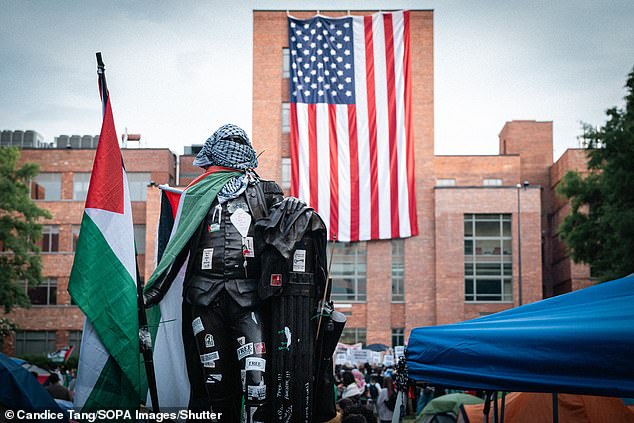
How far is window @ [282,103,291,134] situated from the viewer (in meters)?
57.8

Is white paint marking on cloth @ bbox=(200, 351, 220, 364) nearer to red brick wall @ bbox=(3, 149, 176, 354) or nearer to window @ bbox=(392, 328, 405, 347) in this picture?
window @ bbox=(392, 328, 405, 347)

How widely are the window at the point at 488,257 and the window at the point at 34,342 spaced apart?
97.0ft

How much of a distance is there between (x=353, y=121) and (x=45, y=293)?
87.4 ft

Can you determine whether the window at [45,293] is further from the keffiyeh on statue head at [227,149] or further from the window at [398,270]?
the keffiyeh on statue head at [227,149]

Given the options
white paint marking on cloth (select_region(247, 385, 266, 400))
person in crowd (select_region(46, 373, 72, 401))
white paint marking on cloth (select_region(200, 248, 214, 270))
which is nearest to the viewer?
white paint marking on cloth (select_region(247, 385, 266, 400))

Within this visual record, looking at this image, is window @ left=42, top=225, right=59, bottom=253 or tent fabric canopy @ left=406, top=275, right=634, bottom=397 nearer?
tent fabric canopy @ left=406, top=275, right=634, bottom=397

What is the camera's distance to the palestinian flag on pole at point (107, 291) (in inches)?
227

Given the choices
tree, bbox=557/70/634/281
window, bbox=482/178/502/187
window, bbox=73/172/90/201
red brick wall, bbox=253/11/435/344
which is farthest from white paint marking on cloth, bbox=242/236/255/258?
window, bbox=482/178/502/187

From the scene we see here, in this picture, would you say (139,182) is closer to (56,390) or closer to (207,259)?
(56,390)

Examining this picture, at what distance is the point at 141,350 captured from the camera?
6004 mm

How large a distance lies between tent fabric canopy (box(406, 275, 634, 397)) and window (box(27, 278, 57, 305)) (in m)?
57.8

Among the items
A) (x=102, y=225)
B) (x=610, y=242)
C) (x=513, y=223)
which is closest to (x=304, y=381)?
(x=102, y=225)

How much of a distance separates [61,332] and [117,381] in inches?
2285

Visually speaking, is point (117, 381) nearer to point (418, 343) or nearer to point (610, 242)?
point (418, 343)
